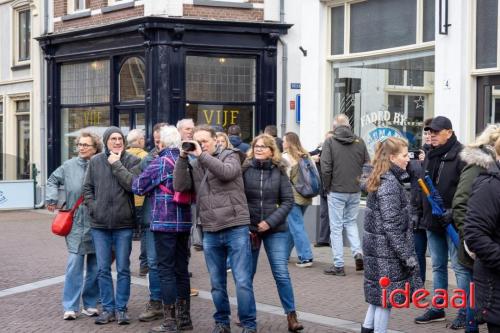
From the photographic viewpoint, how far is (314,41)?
1419 cm

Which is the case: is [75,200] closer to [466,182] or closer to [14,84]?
[466,182]

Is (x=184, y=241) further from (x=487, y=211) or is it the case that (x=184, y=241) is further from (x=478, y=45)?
(x=478, y=45)

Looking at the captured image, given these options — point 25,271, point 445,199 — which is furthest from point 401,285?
point 25,271

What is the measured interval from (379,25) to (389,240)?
7.13 metres

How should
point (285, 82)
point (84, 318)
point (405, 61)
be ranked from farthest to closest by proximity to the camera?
point (285, 82) → point (405, 61) → point (84, 318)

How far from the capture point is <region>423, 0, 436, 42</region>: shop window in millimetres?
12078

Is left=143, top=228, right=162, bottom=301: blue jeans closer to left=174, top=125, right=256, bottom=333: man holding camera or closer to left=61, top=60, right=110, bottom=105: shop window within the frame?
left=174, top=125, right=256, bottom=333: man holding camera

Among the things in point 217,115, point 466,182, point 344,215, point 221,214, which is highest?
point 217,115

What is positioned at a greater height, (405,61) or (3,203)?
(405,61)

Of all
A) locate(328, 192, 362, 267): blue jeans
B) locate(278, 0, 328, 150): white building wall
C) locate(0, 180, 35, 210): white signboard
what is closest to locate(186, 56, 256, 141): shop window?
locate(278, 0, 328, 150): white building wall

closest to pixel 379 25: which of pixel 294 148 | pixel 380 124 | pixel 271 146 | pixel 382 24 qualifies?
pixel 382 24

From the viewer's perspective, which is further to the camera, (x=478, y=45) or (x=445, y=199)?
(x=478, y=45)

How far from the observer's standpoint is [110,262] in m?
8.45

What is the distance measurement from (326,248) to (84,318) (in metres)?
5.41
